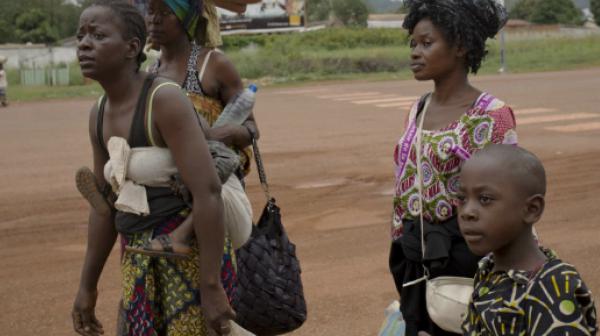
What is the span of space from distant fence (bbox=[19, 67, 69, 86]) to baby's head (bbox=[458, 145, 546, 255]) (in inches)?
1375

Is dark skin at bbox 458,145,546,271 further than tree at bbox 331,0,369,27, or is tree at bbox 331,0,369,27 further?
tree at bbox 331,0,369,27

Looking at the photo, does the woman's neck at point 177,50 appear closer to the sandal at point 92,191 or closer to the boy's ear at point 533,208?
the sandal at point 92,191

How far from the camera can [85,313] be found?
3473 mm

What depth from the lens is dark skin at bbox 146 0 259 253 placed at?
13.0 feet

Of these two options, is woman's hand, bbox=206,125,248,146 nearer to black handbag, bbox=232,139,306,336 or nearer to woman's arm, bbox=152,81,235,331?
black handbag, bbox=232,139,306,336

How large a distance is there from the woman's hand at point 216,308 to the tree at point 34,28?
63.8 meters

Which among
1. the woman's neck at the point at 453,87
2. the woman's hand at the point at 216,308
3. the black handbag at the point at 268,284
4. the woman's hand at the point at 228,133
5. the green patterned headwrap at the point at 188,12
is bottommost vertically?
the black handbag at the point at 268,284

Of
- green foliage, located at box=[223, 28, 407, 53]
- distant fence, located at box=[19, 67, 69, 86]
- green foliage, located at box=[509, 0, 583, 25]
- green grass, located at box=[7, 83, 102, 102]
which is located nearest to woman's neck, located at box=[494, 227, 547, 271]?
green grass, located at box=[7, 83, 102, 102]

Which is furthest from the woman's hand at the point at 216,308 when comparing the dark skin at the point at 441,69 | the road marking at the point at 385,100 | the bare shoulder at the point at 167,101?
the road marking at the point at 385,100

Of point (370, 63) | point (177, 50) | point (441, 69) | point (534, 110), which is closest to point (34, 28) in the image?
point (370, 63)

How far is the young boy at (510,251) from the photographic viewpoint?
8.18 ft

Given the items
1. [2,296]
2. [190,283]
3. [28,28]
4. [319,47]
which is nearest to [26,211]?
[2,296]

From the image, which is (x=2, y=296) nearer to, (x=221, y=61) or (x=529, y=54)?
(x=221, y=61)

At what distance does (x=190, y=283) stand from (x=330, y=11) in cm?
10071
